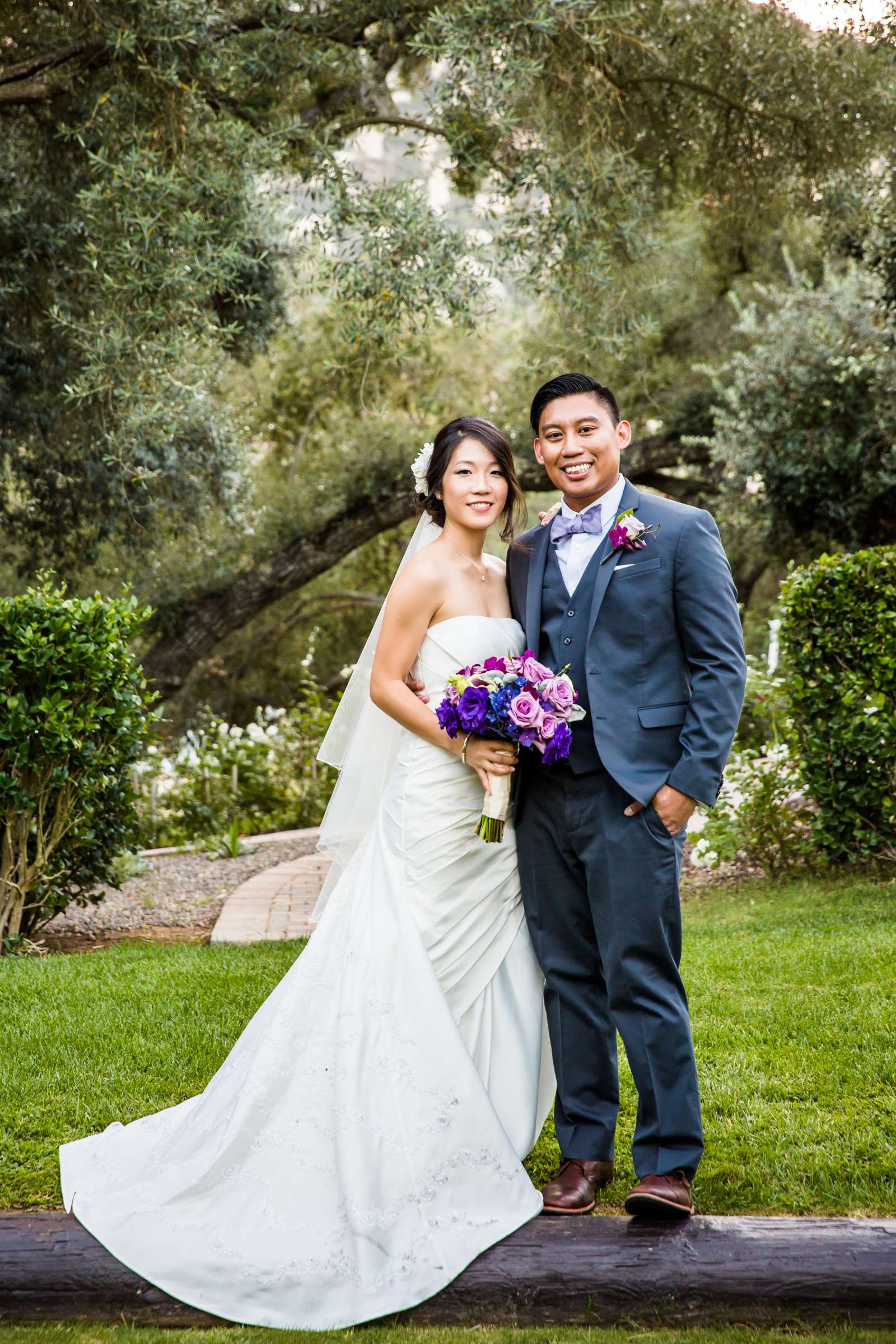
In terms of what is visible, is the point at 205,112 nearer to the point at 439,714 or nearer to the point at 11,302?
the point at 11,302

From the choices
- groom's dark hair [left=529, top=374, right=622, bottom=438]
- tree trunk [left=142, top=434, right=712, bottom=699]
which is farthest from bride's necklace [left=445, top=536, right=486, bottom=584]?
tree trunk [left=142, top=434, right=712, bottom=699]

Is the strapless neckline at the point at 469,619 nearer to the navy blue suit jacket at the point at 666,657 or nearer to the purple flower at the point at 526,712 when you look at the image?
the navy blue suit jacket at the point at 666,657

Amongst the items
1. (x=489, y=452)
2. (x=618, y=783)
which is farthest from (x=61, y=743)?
(x=618, y=783)

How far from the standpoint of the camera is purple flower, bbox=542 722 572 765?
2850mm

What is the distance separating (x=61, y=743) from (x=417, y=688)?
2749 mm

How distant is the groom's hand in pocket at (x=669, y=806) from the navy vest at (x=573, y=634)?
0.50 feet

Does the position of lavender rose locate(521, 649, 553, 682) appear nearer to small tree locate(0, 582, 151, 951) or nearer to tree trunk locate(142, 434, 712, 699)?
small tree locate(0, 582, 151, 951)

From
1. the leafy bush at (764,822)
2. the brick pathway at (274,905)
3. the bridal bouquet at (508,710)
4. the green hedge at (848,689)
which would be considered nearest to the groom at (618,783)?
the bridal bouquet at (508,710)

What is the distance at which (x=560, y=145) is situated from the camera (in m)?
7.84

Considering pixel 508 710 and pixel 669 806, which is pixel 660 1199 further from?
pixel 508 710

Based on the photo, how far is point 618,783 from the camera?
114 inches

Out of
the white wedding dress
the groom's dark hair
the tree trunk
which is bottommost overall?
the white wedding dress

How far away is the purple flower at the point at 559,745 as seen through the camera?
2.85 m

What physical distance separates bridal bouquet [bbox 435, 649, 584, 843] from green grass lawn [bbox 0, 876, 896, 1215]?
1.15 metres
